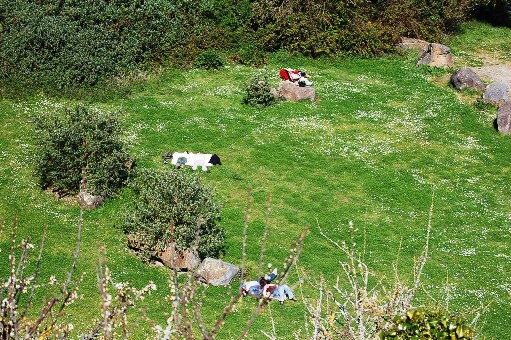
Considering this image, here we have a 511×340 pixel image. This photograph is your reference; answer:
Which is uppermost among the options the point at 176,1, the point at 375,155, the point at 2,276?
the point at 176,1

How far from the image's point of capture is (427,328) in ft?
29.6

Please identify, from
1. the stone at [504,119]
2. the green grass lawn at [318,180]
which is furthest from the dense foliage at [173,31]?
the stone at [504,119]

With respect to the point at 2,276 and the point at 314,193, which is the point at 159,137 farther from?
the point at 2,276

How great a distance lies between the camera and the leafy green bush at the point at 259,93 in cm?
2775

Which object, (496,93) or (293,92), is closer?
(293,92)

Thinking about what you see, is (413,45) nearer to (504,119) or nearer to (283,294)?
(504,119)

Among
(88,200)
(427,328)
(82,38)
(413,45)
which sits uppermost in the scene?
(427,328)

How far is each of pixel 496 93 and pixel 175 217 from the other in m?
16.9

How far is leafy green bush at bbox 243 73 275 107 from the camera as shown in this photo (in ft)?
91.0

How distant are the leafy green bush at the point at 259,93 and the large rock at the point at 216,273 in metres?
11.3

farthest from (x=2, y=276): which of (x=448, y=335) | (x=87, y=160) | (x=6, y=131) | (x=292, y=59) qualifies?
(x=292, y=59)

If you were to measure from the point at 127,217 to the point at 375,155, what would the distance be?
32.6ft

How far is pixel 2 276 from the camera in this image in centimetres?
1777

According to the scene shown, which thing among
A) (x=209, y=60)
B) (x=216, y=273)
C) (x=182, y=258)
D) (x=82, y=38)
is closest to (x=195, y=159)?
(x=182, y=258)
